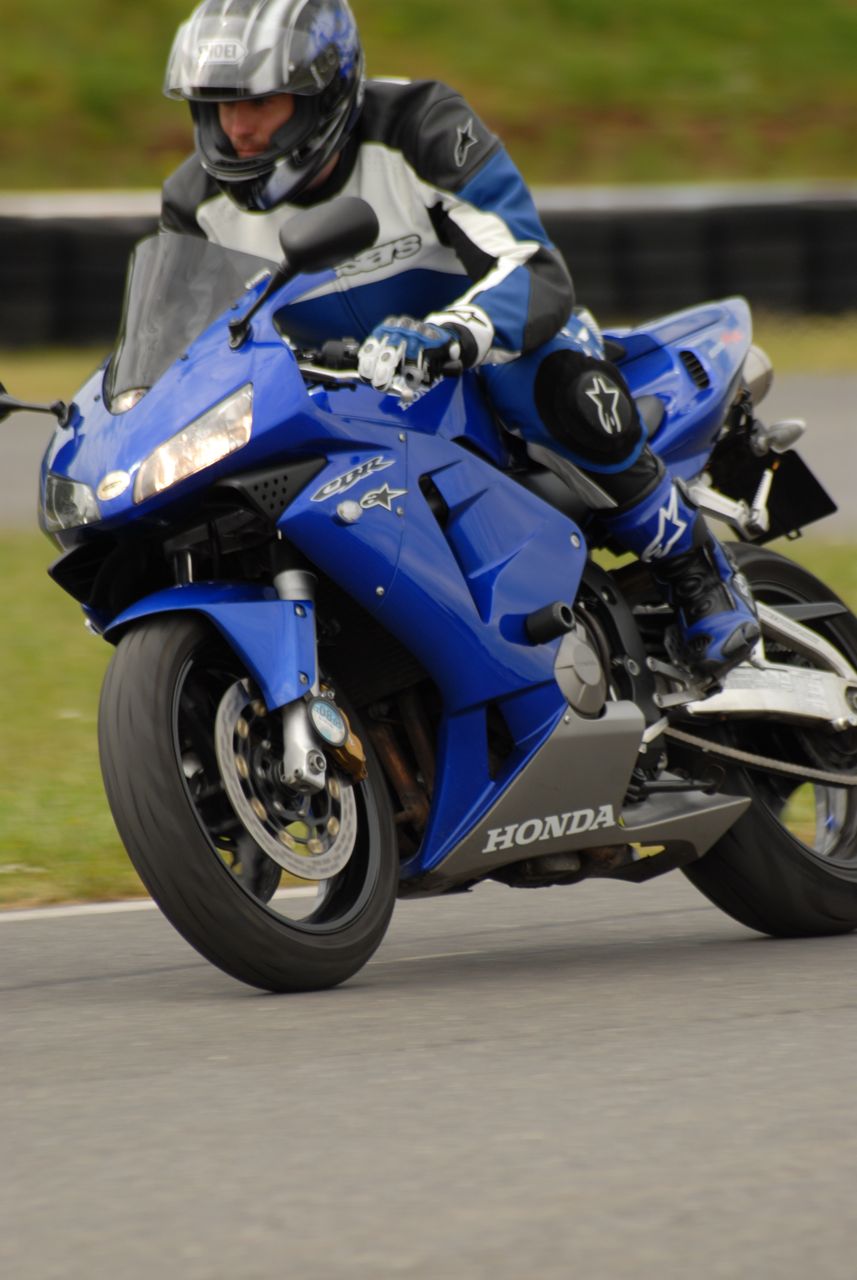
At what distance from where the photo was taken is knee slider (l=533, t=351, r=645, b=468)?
491 centimetres

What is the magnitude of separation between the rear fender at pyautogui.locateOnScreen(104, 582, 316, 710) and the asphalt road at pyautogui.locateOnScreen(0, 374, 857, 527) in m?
8.74

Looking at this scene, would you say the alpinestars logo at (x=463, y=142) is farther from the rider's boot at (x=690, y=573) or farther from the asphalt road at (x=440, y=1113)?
the asphalt road at (x=440, y=1113)

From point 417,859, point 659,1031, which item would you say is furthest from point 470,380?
point 659,1031

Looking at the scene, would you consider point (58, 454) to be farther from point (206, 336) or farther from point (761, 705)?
point (761, 705)

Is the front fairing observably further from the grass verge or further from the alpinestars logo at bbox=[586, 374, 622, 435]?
the grass verge

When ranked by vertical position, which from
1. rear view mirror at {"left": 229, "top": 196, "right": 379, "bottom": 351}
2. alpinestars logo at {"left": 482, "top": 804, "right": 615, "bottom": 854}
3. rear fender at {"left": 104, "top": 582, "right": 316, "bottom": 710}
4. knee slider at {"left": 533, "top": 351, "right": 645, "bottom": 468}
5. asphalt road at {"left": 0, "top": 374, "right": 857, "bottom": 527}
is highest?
rear view mirror at {"left": 229, "top": 196, "right": 379, "bottom": 351}

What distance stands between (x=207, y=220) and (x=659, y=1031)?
5.96ft

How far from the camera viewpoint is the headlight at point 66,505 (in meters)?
4.38

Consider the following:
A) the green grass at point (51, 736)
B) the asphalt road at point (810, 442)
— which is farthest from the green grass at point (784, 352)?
the green grass at point (51, 736)

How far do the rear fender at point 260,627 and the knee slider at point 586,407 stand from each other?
78cm

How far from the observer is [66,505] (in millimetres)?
4445

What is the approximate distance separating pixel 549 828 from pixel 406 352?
1007 mm

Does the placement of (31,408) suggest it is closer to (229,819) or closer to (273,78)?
(273,78)

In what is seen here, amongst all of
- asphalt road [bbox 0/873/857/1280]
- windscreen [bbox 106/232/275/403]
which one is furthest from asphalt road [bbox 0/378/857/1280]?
windscreen [bbox 106/232/275/403]
